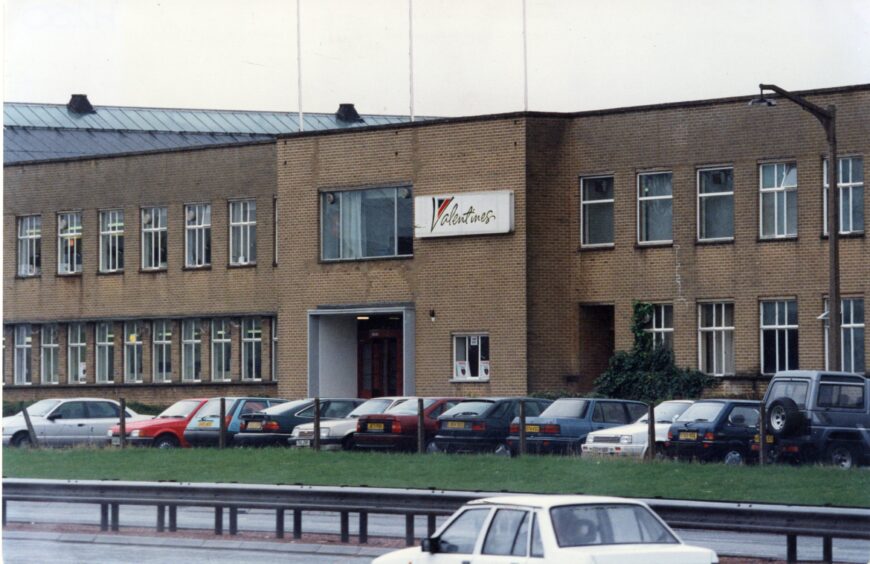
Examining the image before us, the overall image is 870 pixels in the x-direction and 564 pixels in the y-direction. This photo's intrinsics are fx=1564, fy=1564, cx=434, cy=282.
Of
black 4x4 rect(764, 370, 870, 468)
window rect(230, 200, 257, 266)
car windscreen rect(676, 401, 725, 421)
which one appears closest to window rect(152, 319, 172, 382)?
window rect(230, 200, 257, 266)

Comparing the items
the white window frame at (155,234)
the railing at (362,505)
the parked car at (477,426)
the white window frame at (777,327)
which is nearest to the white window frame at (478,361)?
the white window frame at (777,327)

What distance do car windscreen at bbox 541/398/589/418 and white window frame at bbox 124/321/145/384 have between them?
25787 mm

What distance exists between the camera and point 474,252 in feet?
141

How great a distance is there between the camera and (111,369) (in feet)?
173

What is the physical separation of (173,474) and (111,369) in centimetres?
2526

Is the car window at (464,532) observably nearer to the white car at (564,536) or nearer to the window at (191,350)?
the white car at (564,536)

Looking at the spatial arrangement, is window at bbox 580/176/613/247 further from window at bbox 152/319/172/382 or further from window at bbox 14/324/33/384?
window at bbox 14/324/33/384

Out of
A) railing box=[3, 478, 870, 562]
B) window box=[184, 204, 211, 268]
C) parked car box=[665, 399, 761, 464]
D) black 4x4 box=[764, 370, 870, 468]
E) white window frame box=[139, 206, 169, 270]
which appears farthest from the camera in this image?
white window frame box=[139, 206, 169, 270]

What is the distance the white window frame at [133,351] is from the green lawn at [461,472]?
18.7 metres

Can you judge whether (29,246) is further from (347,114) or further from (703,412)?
(703,412)

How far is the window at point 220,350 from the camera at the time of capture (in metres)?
50.2

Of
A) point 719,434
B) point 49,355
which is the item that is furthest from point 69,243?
point 719,434

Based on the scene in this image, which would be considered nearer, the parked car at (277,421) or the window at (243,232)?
the parked car at (277,421)

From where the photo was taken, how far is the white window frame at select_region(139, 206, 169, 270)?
5156 centimetres
